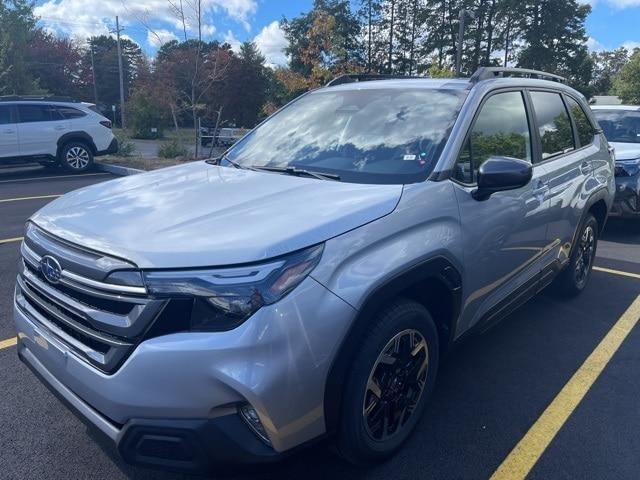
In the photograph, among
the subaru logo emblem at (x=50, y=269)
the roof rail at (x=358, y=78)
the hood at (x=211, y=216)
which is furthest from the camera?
the roof rail at (x=358, y=78)

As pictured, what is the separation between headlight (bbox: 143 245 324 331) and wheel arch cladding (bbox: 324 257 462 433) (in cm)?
39

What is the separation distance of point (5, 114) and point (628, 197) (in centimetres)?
1258

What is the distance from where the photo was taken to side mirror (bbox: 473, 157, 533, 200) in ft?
8.91

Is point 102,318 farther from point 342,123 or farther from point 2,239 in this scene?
point 2,239

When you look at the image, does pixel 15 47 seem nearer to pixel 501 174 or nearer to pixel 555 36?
pixel 501 174

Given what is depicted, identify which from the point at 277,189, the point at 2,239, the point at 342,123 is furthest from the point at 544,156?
the point at 2,239

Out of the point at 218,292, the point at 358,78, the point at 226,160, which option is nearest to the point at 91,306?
the point at 218,292

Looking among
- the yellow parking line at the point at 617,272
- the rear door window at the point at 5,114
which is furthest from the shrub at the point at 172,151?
the yellow parking line at the point at 617,272

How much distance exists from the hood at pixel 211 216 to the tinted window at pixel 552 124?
6.05ft

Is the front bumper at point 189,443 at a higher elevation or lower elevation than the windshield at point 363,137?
lower

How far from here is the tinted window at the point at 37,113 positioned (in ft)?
40.7

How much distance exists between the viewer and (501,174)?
271cm

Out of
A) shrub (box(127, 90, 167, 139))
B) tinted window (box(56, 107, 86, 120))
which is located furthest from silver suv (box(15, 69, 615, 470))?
shrub (box(127, 90, 167, 139))

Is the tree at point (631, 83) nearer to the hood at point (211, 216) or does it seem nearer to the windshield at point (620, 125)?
the windshield at point (620, 125)
